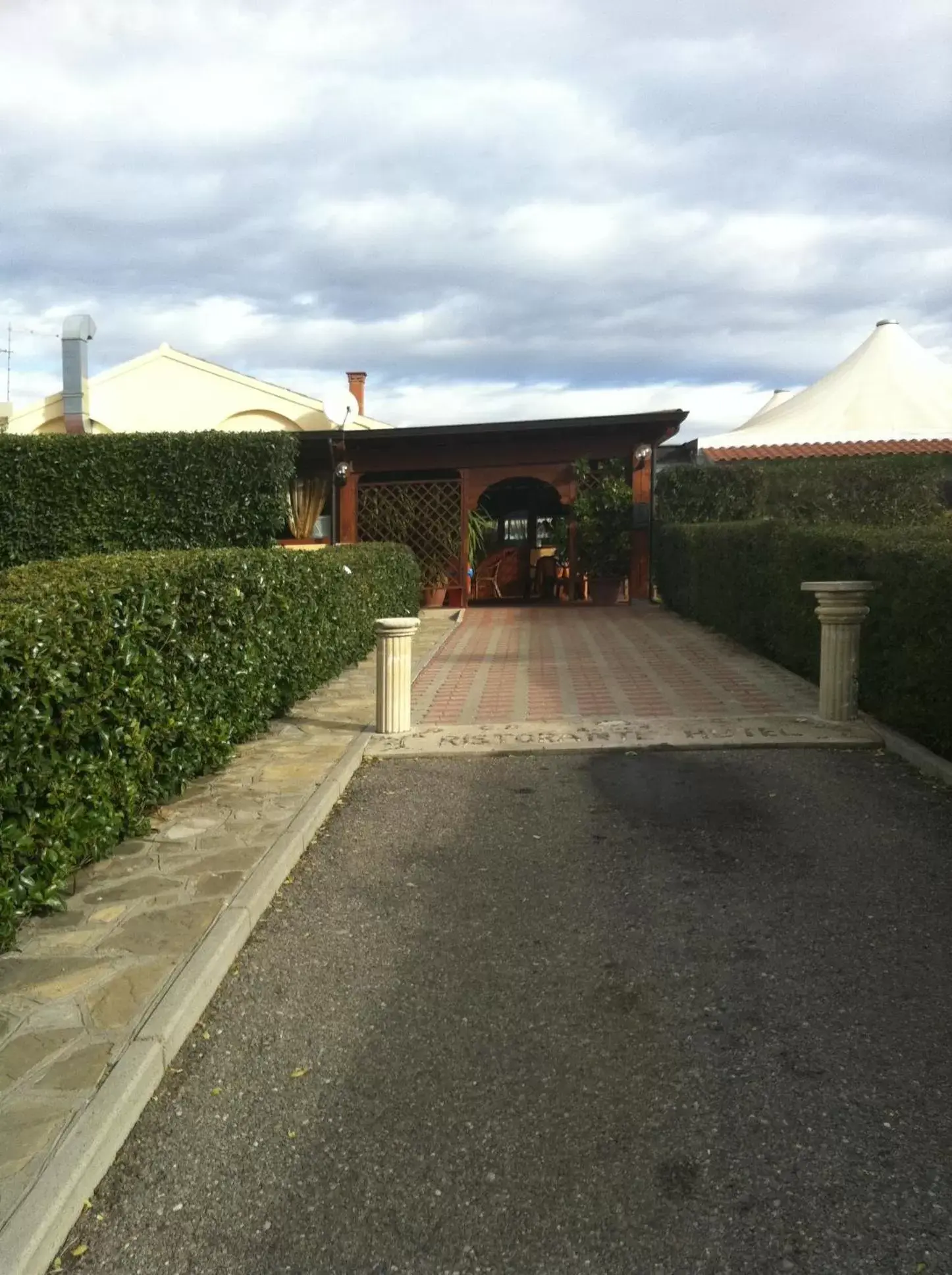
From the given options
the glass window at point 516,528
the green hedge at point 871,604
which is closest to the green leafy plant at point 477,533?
the glass window at point 516,528

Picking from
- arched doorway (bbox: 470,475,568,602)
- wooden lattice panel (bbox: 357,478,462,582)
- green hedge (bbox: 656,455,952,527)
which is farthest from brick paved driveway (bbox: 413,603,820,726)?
arched doorway (bbox: 470,475,568,602)

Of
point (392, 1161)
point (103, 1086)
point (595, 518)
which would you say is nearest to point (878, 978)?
point (392, 1161)

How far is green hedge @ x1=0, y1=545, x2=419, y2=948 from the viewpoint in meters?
3.65

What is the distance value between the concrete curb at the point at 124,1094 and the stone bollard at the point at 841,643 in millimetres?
4545

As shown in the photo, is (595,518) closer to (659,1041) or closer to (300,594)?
(300,594)

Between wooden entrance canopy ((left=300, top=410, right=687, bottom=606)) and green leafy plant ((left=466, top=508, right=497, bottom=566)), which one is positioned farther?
green leafy plant ((left=466, top=508, right=497, bottom=566))

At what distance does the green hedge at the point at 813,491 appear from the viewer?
1508 cm

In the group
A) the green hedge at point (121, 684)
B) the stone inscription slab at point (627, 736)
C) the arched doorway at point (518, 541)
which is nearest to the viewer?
the green hedge at point (121, 684)

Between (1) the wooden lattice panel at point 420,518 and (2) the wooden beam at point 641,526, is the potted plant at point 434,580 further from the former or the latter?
(2) the wooden beam at point 641,526

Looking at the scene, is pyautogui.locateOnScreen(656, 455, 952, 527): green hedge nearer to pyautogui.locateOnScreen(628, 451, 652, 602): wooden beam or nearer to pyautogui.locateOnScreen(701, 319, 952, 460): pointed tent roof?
pyautogui.locateOnScreen(628, 451, 652, 602): wooden beam

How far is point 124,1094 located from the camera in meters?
2.70

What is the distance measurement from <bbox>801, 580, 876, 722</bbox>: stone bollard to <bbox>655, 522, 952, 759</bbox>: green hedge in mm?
128

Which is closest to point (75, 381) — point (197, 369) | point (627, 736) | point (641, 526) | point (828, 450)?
point (197, 369)

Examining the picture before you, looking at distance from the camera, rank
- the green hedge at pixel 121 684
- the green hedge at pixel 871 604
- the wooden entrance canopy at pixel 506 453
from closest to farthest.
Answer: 1. the green hedge at pixel 121 684
2. the green hedge at pixel 871 604
3. the wooden entrance canopy at pixel 506 453
